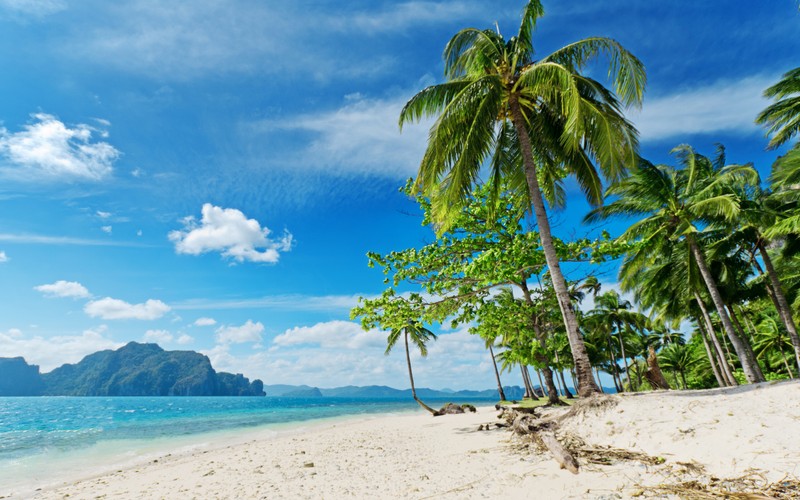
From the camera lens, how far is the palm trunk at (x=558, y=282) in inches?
300

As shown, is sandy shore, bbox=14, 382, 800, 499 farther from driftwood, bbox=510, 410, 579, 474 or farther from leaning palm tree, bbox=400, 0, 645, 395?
leaning palm tree, bbox=400, 0, 645, 395

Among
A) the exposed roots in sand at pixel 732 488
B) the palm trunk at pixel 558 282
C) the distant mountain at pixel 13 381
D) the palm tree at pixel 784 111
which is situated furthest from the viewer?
the distant mountain at pixel 13 381

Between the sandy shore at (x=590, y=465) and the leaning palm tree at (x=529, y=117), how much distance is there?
2146 millimetres

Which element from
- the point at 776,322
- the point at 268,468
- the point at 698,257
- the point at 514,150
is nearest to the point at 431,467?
the point at 268,468

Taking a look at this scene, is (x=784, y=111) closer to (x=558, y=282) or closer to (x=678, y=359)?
(x=558, y=282)

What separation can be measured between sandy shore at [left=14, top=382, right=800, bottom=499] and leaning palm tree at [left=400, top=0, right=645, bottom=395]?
2.15 meters

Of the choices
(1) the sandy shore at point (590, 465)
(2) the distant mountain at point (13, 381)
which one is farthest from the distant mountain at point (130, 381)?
(1) the sandy shore at point (590, 465)

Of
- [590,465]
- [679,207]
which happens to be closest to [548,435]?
[590,465]

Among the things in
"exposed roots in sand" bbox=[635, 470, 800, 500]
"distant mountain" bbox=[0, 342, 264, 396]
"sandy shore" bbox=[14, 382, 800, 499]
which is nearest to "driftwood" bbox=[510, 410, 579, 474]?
"sandy shore" bbox=[14, 382, 800, 499]

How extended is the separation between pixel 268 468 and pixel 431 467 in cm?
370

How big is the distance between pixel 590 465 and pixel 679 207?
1370 centimetres

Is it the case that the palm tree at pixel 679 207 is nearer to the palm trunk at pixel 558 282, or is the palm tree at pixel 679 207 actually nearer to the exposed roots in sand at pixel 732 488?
the palm trunk at pixel 558 282

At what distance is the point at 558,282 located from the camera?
26.8 feet

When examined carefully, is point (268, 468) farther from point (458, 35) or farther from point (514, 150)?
point (458, 35)
